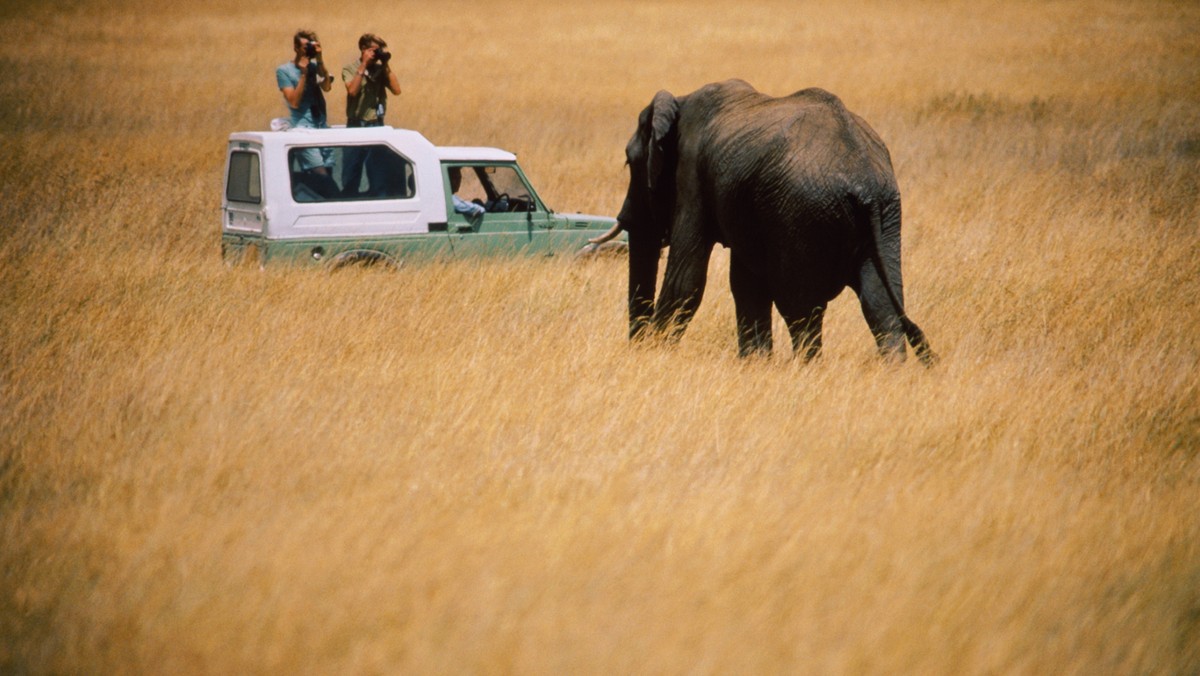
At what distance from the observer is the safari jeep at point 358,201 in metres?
10.1

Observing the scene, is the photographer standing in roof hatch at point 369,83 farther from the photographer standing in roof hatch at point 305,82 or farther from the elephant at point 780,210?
the elephant at point 780,210

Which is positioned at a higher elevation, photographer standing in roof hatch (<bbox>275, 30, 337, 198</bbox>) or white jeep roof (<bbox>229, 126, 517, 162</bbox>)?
photographer standing in roof hatch (<bbox>275, 30, 337, 198</bbox>)

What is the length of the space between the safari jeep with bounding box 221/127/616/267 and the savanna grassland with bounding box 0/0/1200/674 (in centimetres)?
34

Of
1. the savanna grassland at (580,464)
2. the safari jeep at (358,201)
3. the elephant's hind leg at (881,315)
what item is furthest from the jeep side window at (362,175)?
the elephant's hind leg at (881,315)

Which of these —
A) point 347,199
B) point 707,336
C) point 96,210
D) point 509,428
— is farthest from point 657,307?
point 96,210

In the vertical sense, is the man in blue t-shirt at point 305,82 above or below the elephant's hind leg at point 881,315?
above

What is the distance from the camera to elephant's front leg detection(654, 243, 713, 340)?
25.7ft

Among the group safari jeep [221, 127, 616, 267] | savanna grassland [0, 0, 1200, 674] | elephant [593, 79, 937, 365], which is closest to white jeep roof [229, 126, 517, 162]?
safari jeep [221, 127, 616, 267]

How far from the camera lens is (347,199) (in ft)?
33.8

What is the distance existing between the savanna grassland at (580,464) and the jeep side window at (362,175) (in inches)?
30.0

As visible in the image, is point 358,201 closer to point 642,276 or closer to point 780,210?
point 642,276

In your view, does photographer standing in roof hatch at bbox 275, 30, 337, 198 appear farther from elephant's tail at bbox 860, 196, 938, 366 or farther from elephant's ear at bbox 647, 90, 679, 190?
elephant's tail at bbox 860, 196, 938, 366

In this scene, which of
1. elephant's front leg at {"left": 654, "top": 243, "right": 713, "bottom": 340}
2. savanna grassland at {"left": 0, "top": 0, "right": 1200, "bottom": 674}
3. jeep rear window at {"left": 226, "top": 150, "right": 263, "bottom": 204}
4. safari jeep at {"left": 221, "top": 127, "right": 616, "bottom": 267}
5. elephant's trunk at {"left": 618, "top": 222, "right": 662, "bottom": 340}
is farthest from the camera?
jeep rear window at {"left": 226, "top": 150, "right": 263, "bottom": 204}

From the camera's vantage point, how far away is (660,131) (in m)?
8.02
